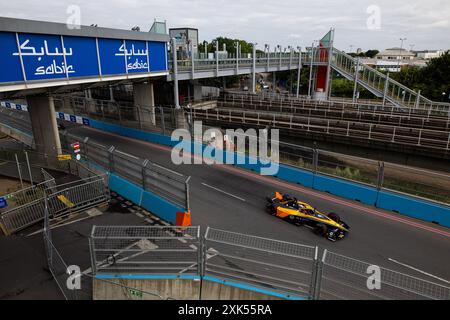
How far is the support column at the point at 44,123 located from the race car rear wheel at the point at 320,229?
49.0 ft

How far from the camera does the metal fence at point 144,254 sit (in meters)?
7.30

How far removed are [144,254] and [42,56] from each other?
40.8ft

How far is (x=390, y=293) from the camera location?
7.48m

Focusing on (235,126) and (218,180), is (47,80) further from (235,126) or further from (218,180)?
(235,126)

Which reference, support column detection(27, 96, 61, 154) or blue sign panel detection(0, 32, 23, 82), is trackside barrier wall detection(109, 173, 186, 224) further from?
blue sign panel detection(0, 32, 23, 82)

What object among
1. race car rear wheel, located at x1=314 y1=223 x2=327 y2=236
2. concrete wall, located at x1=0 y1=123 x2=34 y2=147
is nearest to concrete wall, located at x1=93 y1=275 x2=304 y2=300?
race car rear wheel, located at x1=314 y1=223 x2=327 y2=236

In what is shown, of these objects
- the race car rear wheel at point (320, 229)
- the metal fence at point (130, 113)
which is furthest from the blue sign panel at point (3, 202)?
the race car rear wheel at point (320, 229)

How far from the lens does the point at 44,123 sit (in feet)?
59.1

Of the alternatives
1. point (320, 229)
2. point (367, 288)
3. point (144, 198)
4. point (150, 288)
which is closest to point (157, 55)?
point (144, 198)

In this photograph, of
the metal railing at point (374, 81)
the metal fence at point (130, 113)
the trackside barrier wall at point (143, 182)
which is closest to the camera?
the trackside barrier wall at point (143, 182)

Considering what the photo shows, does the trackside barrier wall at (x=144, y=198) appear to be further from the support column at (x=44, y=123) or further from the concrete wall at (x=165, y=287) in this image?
the support column at (x=44, y=123)

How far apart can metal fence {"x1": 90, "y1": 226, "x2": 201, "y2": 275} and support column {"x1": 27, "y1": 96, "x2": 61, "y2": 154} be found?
10.1 metres

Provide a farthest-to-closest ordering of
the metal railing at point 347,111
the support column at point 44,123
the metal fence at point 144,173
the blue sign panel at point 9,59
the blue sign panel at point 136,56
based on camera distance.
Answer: the metal railing at point 347,111 → the blue sign panel at point 136,56 → the support column at point 44,123 → the blue sign panel at point 9,59 → the metal fence at point 144,173
